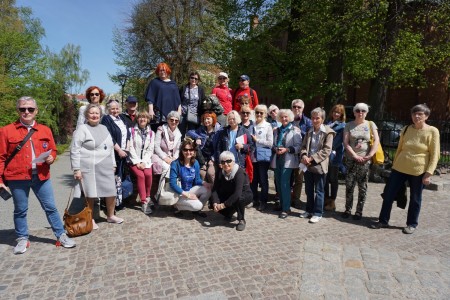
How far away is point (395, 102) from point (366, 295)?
26116mm

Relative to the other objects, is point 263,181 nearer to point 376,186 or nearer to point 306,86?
point 376,186

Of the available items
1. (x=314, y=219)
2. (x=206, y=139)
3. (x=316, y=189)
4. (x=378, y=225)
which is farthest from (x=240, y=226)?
(x=378, y=225)

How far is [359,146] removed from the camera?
531 centimetres

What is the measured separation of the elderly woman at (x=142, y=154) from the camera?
5645 millimetres

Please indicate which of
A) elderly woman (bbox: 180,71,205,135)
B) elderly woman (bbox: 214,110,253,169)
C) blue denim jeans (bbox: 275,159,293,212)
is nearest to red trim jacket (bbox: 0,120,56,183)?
elderly woman (bbox: 214,110,253,169)

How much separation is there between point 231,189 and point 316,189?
1565 mm

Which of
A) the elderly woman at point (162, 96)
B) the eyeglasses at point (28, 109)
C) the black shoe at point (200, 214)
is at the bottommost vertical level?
the black shoe at point (200, 214)

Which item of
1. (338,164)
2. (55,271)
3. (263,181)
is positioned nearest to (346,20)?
(338,164)

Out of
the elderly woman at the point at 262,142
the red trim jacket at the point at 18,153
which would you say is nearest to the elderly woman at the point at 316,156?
the elderly woman at the point at 262,142

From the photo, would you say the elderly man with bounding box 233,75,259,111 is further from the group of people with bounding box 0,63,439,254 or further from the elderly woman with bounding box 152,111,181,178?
the elderly woman with bounding box 152,111,181,178

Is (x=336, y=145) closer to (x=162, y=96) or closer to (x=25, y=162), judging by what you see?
(x=162, y=96)

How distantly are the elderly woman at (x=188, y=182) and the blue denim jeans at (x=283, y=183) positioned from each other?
1.35 meters

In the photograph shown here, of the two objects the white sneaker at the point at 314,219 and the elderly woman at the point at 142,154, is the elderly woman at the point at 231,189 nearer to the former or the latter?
the white sneaker at the point at 314,219

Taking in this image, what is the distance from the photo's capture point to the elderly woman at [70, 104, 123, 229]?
180 inches
